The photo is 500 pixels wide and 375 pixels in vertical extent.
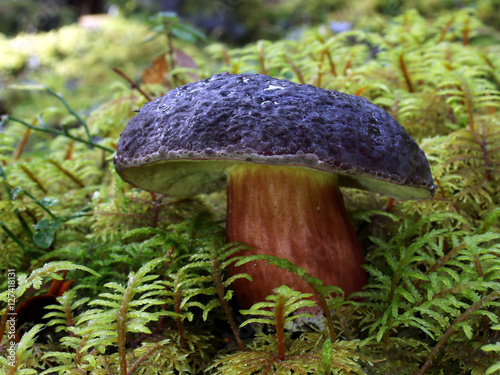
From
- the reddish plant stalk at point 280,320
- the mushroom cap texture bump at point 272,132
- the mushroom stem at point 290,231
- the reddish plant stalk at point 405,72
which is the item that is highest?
the reddish plant stalk at point 405,72

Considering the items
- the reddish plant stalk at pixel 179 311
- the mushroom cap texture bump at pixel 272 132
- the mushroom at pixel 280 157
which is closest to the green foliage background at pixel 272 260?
the reddish plant stalk at pixel 179 311

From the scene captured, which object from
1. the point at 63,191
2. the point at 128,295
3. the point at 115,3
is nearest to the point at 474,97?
the point at 128,295

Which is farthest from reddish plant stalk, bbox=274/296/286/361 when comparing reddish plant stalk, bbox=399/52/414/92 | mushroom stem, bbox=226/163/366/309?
reddish plant stalk, bbox=399/52/414/92

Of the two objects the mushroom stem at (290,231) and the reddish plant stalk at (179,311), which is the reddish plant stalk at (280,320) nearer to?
the mushroom stem at (290,231)

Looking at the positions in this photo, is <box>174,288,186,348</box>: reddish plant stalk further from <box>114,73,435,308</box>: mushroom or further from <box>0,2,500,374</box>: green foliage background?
<box>114,73,435,308</box>: mushroom

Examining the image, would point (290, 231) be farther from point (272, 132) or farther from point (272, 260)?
point (272, 132)

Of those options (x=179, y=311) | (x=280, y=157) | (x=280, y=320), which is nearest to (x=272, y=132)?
(x=280, y=157)

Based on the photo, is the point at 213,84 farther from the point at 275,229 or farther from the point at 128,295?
the point at 128,295
